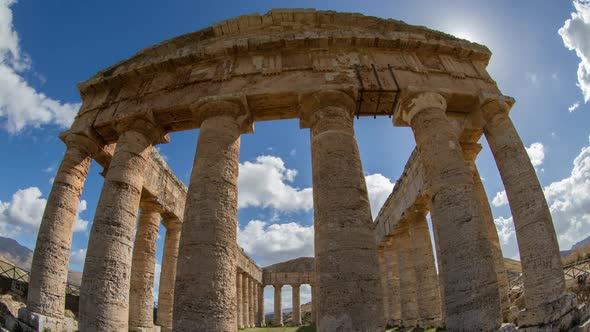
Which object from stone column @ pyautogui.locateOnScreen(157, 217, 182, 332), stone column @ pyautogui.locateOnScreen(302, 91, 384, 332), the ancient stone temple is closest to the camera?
stone column @ pyautogui.locateOnScreen(302, 91, 384, 332)

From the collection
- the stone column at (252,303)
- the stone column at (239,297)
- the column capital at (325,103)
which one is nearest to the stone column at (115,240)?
the column capital at (325,103)

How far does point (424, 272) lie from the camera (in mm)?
17141

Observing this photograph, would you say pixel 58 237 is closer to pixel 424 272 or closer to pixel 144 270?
pixel 144 270

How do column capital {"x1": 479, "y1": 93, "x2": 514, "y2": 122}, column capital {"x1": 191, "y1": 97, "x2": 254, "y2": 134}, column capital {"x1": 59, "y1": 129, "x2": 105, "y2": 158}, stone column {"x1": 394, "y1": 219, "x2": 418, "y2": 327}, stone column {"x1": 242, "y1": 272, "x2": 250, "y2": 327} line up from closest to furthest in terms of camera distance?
column capital {"x1": 191, "y1": 97, "x2": 254, "y2": 134}
column capital {"x1": 479, "y1": 93, "x2": 514, "y2": 122}
column capital {"x1": 59, "y1": 129, "x2": 105, "y2": 158}
stone column {"x1": 394, "y1": 219, "x2": 418, "y2": 327}
stone column {"x1": 242, "y1": 272, "x2": 250, "y2": 327}

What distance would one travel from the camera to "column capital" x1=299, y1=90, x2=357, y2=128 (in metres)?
10.7

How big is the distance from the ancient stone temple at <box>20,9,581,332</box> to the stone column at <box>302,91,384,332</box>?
3 centimetres

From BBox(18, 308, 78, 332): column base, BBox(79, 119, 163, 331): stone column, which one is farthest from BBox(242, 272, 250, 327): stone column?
BBox(79, 119, 163, 331): stone column

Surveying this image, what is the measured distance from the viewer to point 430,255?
17.4 meters

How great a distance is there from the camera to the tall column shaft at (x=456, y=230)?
788cm

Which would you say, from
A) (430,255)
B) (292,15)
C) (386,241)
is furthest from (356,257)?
(386,241)

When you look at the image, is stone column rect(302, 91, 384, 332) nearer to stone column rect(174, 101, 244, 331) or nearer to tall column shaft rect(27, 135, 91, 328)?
stone column rect(174, 101, 244, 331)

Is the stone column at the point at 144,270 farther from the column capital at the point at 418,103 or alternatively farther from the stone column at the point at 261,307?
the stone column at the point at 261,307

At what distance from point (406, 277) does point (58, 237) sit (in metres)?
16.6

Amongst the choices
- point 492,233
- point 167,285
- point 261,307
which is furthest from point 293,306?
point 492,233
